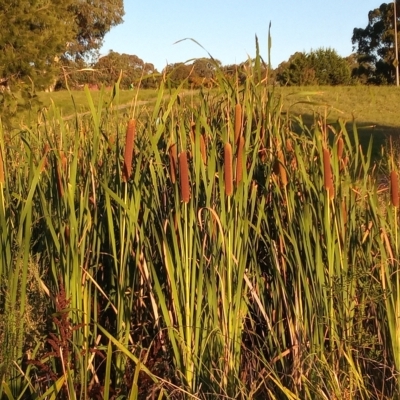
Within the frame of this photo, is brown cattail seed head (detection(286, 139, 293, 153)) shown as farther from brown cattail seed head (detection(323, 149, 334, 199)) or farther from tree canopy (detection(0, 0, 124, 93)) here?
tree canopy (detection(0, 0, 124, 93))

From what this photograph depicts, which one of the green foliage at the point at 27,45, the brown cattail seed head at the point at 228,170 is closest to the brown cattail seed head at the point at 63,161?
the brown cattail seed head at the point at 228,170

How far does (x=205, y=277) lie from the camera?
84.9 inches

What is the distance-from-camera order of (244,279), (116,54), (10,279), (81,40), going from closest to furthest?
(10,279) < (244,279) < (116,54) < (81,40)

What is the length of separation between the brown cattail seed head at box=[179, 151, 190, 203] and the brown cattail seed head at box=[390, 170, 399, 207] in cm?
61

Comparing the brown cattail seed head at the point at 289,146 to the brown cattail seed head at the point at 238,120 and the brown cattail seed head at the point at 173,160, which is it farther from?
the brown cattail seed head at the point at 173,160

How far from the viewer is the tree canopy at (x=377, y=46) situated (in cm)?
4081

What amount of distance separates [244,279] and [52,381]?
2.19 feet

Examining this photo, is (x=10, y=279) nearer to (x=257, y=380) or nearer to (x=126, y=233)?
(x=126, y=233)

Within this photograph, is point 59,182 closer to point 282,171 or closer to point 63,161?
point 63,161

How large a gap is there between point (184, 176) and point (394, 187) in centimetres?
63

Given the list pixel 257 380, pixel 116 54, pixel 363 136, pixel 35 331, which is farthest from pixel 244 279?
pixel 363 136

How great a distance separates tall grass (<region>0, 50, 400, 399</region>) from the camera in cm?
209

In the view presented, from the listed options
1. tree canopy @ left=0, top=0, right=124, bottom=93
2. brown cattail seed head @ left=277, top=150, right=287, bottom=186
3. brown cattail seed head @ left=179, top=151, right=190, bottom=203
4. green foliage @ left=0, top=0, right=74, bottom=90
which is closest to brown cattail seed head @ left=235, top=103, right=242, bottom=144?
brown cattail seed head @ left=277, top=150, right=287, bottom=186

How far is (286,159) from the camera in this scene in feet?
7.75
